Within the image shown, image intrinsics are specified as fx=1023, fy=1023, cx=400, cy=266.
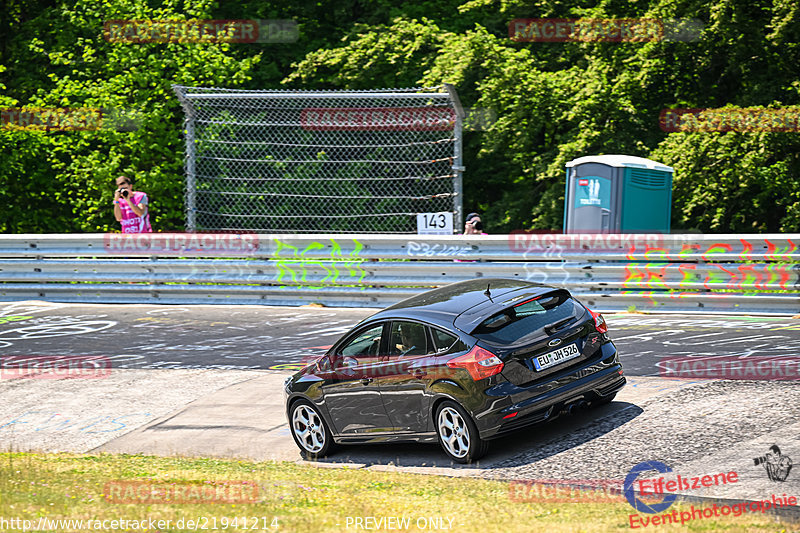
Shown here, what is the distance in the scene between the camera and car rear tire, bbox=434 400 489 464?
7996mm

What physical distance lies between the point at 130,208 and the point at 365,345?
8866mm

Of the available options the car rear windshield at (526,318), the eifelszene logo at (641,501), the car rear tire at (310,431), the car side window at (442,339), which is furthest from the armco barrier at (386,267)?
the eifelszene logo at (641,501)

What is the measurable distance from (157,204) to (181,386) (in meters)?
7.94

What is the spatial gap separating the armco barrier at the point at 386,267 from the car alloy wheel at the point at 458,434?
590cm

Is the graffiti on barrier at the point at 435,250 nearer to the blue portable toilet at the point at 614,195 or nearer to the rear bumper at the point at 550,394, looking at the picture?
the blue portable toilet at the point at 614,195

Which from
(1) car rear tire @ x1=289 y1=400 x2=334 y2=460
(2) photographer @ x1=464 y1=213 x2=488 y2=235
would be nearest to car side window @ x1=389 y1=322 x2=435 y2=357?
(1) car rear tire @ x1=289 y1=400 x2=334 y2=460

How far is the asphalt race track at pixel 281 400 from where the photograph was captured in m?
7.74

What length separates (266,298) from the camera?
15766 millimetres

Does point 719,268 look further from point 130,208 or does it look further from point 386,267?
point 130,208

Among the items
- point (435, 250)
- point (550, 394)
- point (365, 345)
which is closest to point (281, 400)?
point (365, 345)

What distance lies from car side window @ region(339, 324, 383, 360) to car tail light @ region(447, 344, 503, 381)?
977 millimetres

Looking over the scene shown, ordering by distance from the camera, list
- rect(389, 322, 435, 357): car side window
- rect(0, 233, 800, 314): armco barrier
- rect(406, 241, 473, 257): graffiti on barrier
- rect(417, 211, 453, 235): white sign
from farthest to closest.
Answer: rect(417, 211, 453, 235): white sign, rect(406, 241, 473, 257): graffiti on barrier, rect(0, 233, 800, 314): armco barrier, rect(389, 322, 435, 357): car side window

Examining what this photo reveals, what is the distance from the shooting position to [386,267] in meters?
14.9

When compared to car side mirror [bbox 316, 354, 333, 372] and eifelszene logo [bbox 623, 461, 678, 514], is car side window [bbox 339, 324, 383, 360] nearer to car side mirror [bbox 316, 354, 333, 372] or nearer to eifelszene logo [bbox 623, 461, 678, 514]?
car side mirror [bbox 316, 354, 333, 372]
